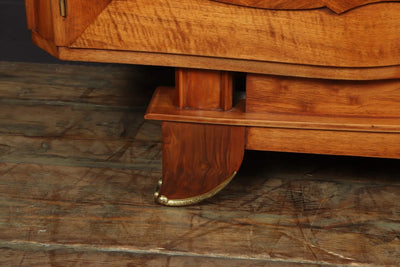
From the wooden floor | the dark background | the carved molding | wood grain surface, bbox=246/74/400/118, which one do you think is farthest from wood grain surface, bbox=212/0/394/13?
the dark background

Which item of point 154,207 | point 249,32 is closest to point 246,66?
point 249,32

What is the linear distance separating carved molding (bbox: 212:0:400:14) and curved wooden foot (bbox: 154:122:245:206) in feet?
0.76

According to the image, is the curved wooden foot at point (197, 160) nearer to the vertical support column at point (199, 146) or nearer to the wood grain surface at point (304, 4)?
the vertical support column at point (199, 146)

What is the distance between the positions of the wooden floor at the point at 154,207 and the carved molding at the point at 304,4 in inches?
15.7

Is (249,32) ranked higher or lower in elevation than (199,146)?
higher

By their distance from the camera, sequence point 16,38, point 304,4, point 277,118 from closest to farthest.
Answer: point 304,4
point 277,118
point 16,38

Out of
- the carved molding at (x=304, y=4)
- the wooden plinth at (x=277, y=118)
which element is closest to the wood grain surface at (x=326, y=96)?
the wooden plinth at (x=277, y=118)

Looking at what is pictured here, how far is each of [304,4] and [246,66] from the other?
14 cm

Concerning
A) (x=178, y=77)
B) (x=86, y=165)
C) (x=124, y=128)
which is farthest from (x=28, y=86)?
(x=178, y=77)

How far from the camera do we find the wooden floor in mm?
997

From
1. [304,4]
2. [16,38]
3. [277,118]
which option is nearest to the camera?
[304,4]

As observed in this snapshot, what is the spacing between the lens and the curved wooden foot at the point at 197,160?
1080mm

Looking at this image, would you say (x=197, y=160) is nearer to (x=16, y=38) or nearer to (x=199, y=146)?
(x=199, y=146)

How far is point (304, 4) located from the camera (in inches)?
37.7
